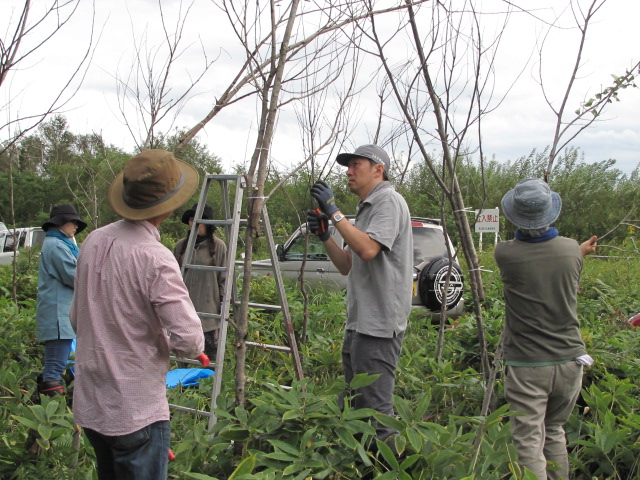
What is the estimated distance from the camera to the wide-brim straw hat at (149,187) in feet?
6.75

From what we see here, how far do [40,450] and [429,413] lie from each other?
87.7 inches

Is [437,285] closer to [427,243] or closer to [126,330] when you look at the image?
[427,243]

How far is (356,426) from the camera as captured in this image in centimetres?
260

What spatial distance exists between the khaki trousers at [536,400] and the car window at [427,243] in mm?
4222

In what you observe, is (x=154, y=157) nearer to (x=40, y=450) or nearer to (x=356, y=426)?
(x=356, y=426)

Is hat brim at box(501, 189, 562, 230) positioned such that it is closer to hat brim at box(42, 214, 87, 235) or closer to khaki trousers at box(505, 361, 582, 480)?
khaki trousers at box(505, 361, 582, 480)

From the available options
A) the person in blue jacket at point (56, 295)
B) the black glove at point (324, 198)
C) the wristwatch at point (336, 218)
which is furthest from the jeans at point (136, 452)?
the person in blue jacket at point (56, 295)

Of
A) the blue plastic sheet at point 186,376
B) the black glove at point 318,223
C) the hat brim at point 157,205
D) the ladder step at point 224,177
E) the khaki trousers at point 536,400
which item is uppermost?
the ladder step at point 224,177

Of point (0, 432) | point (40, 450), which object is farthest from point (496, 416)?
point (0, 432)

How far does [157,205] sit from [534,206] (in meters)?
1.68

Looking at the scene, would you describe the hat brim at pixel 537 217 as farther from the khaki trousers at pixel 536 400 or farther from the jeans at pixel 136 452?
the jeans at pixel 136 452

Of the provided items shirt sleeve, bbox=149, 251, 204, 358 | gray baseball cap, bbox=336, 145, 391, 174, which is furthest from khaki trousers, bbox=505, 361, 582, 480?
shirt sleeve, bbox=149, 251, 204, 358

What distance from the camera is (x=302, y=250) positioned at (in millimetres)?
8164

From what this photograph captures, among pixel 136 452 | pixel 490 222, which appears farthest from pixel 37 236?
pixel 136 452
